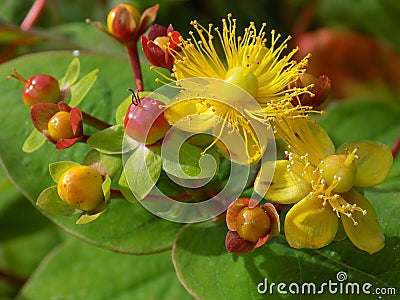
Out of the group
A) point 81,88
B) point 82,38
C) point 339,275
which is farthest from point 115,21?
point 82,38

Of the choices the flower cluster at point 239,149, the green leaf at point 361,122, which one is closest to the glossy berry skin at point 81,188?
the flower cluster at point 239,149

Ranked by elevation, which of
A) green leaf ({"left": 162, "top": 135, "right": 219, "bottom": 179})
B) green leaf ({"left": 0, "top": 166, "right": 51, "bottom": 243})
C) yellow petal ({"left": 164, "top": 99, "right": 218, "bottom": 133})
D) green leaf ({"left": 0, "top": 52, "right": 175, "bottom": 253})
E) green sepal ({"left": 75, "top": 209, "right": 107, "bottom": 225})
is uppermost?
yellow petal ({"left": 164, "top": 99, "right": 218, "bottom": 133})

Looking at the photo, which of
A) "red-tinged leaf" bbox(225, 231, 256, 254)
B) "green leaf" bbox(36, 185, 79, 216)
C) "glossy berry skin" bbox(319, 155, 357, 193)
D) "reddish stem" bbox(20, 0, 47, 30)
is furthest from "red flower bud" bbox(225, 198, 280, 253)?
"reddish stem" bbox(20, 0, 47, 30)

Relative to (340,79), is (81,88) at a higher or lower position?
higher

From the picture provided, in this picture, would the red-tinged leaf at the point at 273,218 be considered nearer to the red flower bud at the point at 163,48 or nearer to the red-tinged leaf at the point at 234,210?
the red-tinged leaf at the point at 234,210

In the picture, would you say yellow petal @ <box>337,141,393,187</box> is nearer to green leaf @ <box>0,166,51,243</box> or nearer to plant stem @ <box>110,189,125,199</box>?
plant stem @ <box>110,189,125,199</box>

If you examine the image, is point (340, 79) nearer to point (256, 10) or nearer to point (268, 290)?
point (256, 10)
